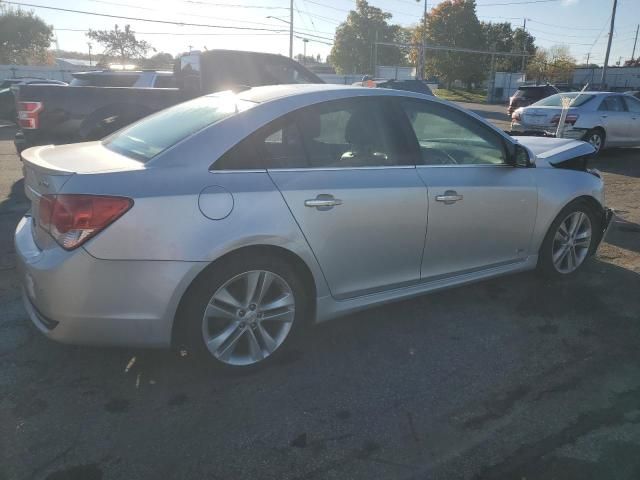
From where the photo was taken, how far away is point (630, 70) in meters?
52.8

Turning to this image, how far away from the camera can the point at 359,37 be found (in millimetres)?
81938

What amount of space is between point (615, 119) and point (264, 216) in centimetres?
1156

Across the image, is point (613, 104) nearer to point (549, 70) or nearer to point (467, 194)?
point (467, 194)

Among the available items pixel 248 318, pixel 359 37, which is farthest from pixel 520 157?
pixel 359 37

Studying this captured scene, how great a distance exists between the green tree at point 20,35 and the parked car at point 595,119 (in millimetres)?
61552

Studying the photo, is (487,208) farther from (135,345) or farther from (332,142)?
(135,345)

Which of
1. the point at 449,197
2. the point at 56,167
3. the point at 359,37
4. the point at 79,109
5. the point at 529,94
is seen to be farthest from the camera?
the point at 359,37

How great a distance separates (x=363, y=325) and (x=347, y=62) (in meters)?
84.3

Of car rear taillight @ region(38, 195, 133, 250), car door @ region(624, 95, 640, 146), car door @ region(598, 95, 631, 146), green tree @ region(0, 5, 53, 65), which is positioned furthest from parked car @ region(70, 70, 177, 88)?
green tree @ region(0, 5, 53, 65)

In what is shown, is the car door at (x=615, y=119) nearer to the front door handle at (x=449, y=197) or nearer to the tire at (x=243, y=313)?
the front door handle at (x=449, y=197)

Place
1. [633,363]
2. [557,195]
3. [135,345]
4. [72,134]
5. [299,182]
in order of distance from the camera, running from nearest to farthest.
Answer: [135,345], [299,182], [633,363], [557,195], [72,134]

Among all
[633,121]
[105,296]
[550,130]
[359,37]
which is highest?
[359,37]

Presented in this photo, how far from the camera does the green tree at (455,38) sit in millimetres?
57594

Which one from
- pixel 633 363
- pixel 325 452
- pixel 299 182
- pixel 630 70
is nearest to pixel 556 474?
pixel 325 452
